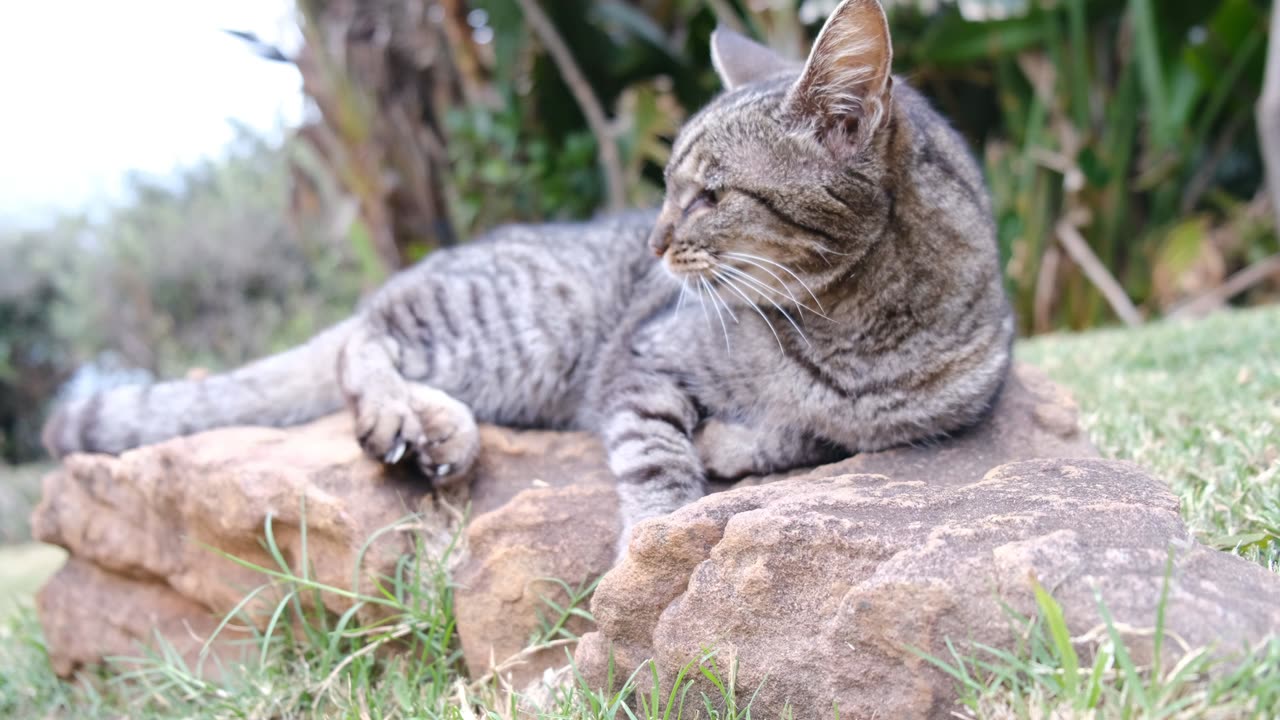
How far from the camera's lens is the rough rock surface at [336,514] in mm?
1751

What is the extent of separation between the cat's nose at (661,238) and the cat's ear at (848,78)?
0.36m

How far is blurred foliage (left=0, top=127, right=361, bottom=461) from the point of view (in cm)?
800

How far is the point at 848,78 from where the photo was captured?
170 cm

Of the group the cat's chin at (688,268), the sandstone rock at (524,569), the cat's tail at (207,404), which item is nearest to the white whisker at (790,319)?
the cat's chin at (688,268)

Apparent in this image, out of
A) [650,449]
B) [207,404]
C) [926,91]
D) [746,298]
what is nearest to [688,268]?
[746,298]

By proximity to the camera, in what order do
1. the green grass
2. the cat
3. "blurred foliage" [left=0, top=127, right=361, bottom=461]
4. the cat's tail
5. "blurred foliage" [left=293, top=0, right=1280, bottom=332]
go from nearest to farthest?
the cat, the cat's tail, "blurred foliage" [left=293, top=0, right=1280, bottom=332], the green grass, "blurred foliage" [left=0, top=127, right=361, bottom=461]

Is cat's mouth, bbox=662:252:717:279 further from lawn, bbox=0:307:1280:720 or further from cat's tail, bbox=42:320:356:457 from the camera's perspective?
cat's tail, bbox=42:320:356:457

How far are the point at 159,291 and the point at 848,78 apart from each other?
323 inches

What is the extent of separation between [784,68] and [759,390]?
35.8 inches

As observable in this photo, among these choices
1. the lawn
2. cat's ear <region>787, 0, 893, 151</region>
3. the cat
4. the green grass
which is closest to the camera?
the lawn

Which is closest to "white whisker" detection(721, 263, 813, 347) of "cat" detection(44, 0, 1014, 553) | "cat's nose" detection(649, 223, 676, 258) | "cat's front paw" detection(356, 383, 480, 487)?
"cat" detection(44, 0, 1014, 553)

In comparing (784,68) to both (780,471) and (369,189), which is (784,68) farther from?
(369,189)

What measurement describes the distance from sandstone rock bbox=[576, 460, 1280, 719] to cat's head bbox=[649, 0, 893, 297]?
51cm

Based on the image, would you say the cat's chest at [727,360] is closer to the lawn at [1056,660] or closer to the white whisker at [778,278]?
the white whisker at [778,278]
